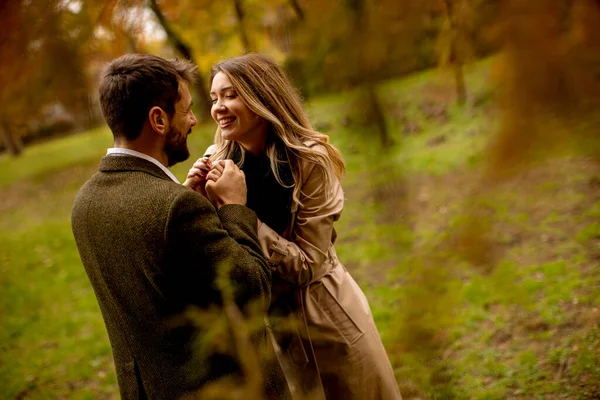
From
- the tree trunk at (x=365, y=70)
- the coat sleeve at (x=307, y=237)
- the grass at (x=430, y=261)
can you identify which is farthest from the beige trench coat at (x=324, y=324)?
the tree trunk at (x=365, y=70)

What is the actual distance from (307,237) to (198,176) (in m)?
0.47

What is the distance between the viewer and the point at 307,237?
6.27ft

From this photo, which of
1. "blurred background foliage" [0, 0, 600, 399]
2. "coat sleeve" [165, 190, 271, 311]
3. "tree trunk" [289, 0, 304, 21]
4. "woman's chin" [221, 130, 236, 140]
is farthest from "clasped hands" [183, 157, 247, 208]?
"tree trunk" [289, 0, 304, 21]

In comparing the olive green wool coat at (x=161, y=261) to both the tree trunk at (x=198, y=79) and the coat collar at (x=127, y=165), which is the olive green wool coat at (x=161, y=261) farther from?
the tree trunk at (x=198, y=79)

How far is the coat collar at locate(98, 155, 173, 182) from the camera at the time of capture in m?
1.59

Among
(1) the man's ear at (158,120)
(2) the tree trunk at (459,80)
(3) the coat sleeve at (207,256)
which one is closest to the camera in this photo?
(2) the tree trunk at (459,80)

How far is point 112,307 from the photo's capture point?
1624 mm

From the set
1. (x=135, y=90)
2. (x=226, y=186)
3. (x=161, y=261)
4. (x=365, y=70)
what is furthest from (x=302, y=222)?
(x=365, y=70)

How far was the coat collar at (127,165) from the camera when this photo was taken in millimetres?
1587

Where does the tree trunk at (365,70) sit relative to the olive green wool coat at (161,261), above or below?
above

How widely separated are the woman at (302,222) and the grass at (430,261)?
0.20 meters

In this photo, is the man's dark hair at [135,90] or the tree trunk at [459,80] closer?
the tree trunk at [459,80]

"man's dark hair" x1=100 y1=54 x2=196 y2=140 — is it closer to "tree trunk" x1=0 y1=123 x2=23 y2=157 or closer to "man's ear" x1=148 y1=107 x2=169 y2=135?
"man's ear" x1=148 y1=107 x2=169 y2=135

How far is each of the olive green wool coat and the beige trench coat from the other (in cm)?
36
